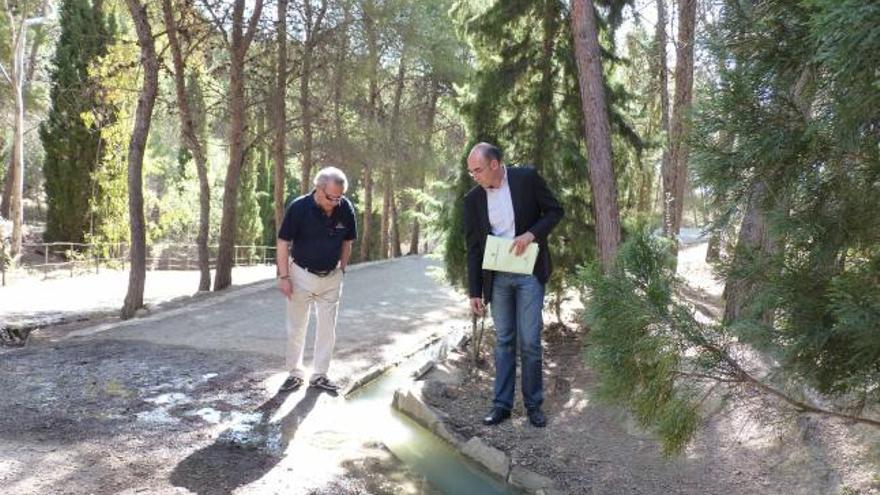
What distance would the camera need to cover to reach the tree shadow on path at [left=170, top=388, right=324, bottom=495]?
152 inches

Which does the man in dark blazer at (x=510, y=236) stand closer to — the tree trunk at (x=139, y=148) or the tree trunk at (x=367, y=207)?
the tree trunk at (x=139, y=148)

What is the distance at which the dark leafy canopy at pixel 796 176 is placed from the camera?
2.28 m

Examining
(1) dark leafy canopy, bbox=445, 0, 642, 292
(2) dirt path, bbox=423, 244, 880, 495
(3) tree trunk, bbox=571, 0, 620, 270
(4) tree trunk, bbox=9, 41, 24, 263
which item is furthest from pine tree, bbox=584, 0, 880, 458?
(4) tree trunk, bbox=9, 41, 24, 263

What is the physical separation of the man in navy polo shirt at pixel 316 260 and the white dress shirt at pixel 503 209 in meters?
1.21

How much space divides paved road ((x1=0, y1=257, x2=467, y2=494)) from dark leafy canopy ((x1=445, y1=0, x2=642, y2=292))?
147 centimetres

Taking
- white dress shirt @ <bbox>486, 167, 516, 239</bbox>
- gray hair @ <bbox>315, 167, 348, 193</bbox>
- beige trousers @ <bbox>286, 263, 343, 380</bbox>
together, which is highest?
gray hair @ <bbox>315, 167, 348, 193</bbox>

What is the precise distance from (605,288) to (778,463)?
2393 mm

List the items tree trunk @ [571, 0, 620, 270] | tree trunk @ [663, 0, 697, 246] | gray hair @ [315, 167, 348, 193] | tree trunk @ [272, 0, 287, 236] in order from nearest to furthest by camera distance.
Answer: gray hair @ [315, 167, 348, 193], tree trunk @ [571, 0, 620, 270], tree trunk @ [663, 0, 697, 246], tree trunk @ [272, 0, 287, 236]

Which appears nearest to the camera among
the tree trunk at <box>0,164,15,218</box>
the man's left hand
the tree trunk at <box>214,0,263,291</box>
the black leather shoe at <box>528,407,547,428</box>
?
the man's left hand

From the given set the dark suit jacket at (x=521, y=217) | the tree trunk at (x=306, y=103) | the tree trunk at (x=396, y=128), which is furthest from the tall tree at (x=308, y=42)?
the dark suit jacket at (x=521, y=217)

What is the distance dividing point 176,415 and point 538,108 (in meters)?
4.86

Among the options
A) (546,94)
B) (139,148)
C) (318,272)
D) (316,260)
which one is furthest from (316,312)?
(139,148)

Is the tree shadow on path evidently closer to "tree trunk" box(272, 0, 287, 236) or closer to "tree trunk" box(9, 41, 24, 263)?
"tree trunk" box(272, 0, 287, 236)

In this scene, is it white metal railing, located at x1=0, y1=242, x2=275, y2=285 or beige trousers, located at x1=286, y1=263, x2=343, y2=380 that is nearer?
beige trousers, located at x1=286, y1=263, x2=343, y2=380
